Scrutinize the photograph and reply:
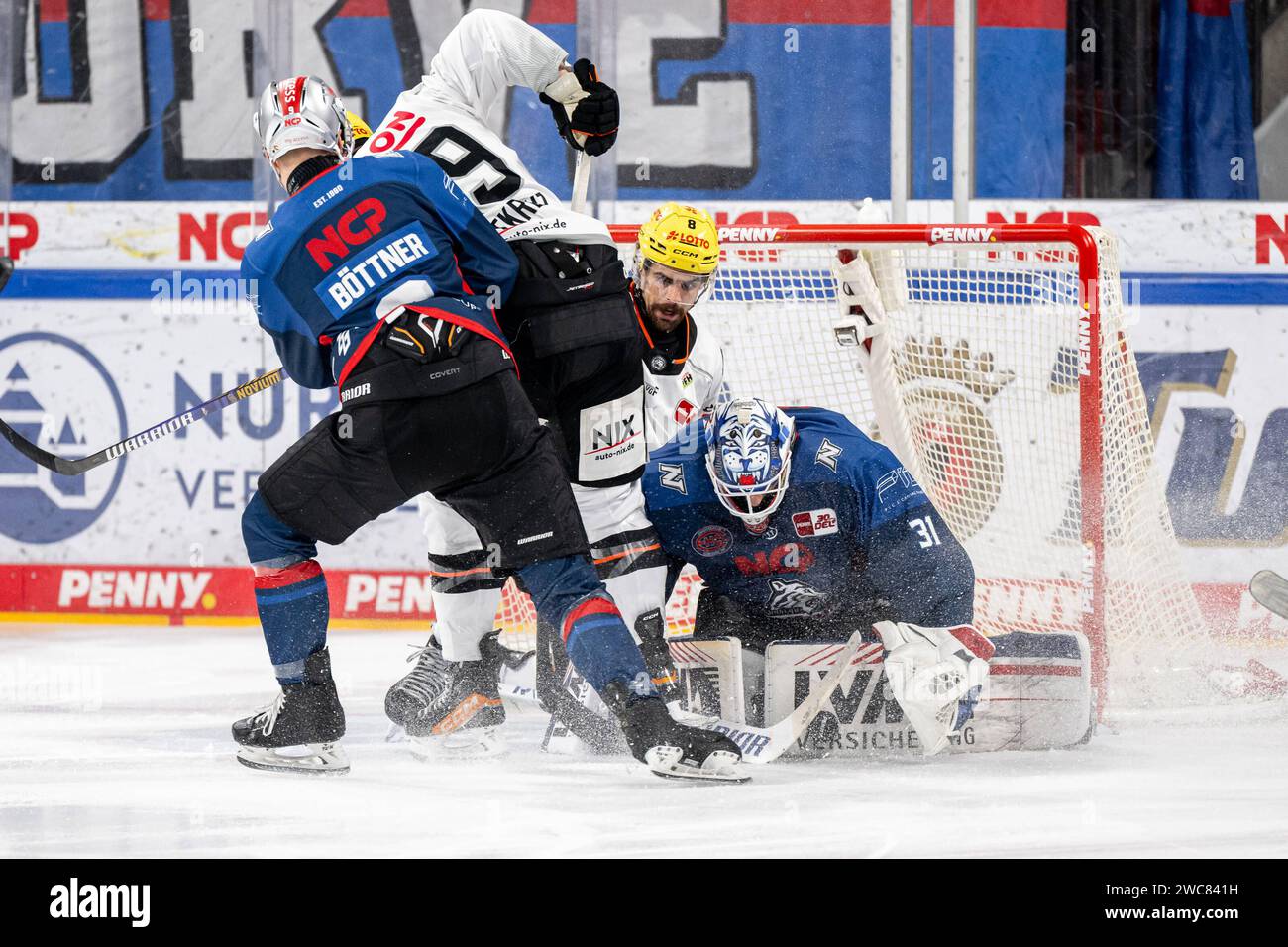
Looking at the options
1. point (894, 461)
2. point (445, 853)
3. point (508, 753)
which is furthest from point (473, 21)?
point (445, 853)

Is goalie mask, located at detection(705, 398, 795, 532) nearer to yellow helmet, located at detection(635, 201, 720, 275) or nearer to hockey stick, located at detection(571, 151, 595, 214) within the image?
yellow helmet, located at detection(635, 201, 720, 275)

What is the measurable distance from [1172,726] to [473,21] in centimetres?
223

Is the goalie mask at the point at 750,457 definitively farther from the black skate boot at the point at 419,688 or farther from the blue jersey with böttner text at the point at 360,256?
the black skate boot at the point at 419,688

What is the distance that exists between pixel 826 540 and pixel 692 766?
30.3 inches

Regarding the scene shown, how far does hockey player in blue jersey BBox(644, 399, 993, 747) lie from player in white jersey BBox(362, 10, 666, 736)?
0.15 metres

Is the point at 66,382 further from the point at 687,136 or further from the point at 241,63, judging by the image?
the point at 687,136

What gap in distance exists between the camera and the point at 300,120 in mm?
2939

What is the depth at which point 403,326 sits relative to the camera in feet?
9.21

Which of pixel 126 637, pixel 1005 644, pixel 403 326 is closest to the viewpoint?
pixel 403 326

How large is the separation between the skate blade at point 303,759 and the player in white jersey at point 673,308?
1058 millimetres

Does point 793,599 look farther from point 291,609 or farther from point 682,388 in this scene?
point 291,609

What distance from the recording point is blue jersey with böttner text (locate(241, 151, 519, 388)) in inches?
111

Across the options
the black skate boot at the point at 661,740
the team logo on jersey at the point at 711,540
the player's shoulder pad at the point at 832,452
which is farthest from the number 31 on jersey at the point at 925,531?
the black skate boot at the point at 661,740

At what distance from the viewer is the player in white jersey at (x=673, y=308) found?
3.43m
